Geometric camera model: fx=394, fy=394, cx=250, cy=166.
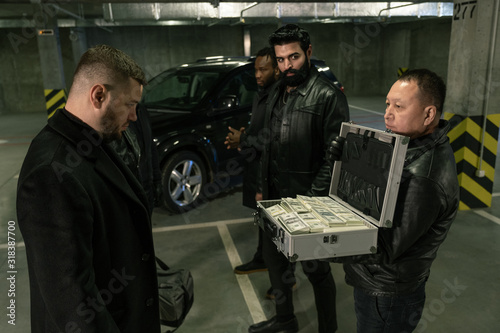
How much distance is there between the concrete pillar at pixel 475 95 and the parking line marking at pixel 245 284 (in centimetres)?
287

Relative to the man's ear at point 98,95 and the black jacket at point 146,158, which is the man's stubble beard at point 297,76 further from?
the man's ear at point 98,95

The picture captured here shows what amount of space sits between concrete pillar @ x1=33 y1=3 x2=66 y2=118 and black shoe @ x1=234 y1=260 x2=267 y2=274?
18.5ft

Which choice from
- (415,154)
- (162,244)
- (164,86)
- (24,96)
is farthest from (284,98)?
(24,96)

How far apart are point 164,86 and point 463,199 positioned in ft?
14.4

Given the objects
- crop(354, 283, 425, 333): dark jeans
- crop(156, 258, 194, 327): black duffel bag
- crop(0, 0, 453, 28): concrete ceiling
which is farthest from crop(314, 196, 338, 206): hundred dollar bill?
crop(0, 0, 453, 28): concrete ceiling

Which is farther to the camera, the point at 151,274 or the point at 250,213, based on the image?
the point at 250,213

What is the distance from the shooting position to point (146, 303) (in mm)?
1474

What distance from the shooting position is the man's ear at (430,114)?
1567 millimetres

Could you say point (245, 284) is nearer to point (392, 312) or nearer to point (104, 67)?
point (392, 312)

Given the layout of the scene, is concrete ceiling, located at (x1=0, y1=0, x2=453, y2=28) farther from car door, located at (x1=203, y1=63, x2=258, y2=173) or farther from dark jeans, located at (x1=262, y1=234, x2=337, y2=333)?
dark jeans, located at (x1=262, y1=234, x2=337, y2=333)

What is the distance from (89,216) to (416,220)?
3.76ft

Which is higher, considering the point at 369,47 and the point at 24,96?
the point at 369,47

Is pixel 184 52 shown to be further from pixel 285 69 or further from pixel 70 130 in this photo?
pixel 70 130

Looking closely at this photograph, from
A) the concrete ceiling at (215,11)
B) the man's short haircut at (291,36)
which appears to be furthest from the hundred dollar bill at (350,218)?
the concrete ceiling at (215,11)
